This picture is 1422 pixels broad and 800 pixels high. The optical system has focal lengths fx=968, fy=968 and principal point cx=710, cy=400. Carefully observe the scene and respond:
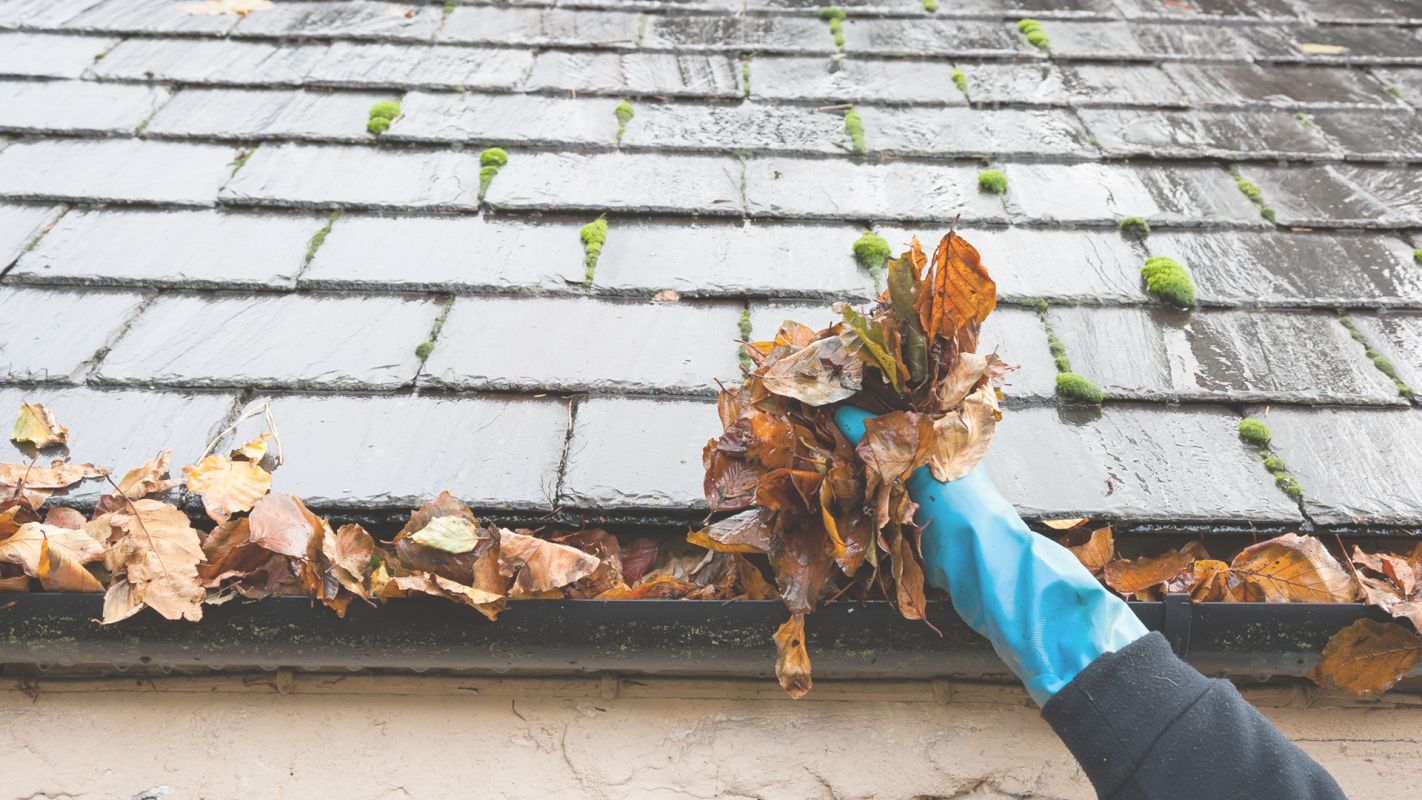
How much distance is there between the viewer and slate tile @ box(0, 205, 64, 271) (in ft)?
7.39

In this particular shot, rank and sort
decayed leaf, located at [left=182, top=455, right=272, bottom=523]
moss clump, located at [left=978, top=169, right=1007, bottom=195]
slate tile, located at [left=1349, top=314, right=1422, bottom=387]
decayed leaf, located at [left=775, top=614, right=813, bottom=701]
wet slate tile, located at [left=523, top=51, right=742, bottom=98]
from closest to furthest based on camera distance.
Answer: decayed leaf, located at [left=775, top=614, right=813, bottom=701] → decayed leaf, located at [left=182, top=455, right=272, bottom=523] → slate tile, located at [left=1349, top=314, right=1422, bottom=387] → moss clump, located at [left=978, top=169, right=1007, bottom=195] → wet slate tile, located at [left=523, top=51, right=742, bottom=98]

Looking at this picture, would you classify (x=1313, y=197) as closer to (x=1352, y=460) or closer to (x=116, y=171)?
(x=1352, y=460)

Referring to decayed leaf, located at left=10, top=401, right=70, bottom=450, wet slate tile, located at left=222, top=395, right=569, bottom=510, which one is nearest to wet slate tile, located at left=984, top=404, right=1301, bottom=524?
wet slate tile, located at left=222, top=395, right=569, bottom=510

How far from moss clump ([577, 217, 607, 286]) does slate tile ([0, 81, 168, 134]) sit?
136 centimetres

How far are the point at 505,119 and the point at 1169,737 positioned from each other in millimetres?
2194

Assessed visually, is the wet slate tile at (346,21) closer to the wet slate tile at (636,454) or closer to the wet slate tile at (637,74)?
the wet slate tile at (637,74)

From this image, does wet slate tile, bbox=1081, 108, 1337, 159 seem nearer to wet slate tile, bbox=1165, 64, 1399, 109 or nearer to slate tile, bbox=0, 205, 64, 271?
wet slate tile, bbox=1165, 64, 1399, 109

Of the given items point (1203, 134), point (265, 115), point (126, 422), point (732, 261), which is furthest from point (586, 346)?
point (1203, 134)

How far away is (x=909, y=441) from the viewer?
145cm

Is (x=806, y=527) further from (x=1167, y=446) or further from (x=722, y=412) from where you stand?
(x=1167, y=446)

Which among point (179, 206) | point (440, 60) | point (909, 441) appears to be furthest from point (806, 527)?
point (440, 60)

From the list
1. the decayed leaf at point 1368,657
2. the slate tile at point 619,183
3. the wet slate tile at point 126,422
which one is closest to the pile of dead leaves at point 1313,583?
the decayed leaf at point 1368,657

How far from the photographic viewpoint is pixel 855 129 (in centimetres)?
270

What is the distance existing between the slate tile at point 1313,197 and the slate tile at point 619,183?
4.59 feet
